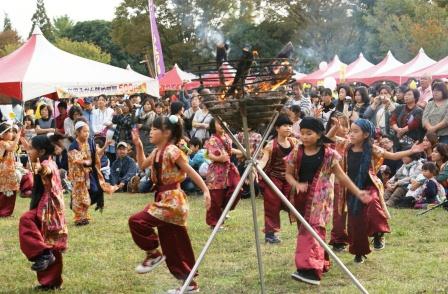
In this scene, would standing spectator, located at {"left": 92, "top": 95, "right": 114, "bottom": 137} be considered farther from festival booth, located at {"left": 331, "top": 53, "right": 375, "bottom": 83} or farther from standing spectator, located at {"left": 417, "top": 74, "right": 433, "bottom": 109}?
festival booth, located at {"left": 331, "top": 53, "right": 375, "bottom": 83}

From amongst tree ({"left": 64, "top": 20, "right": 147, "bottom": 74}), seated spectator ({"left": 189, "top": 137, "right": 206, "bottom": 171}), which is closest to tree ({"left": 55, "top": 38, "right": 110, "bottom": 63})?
tree ({"left": 64, "top": 20, "right": 147, "bottom": 74})

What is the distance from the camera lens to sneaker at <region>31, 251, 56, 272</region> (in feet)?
20.3

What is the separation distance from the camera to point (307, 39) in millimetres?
43531

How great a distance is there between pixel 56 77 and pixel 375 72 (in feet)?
48.4

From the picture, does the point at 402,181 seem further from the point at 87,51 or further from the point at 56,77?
the point at 87,51

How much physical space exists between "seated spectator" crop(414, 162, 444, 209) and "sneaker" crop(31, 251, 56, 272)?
5.93 m

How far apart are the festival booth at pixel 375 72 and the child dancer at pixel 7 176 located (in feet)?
56.7

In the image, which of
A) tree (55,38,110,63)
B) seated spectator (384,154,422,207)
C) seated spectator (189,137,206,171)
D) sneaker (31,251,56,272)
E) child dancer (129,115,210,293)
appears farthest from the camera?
tree (55,38,110,63)

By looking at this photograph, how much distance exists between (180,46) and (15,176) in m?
24.2

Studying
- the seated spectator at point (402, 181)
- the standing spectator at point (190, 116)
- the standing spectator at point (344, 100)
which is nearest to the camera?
the seated spectator at point (402, 181)

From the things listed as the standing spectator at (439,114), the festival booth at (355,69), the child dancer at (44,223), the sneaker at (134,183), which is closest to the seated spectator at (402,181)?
the standing spectator at (439,114)

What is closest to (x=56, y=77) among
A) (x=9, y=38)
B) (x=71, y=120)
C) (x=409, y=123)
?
(x=71, y=120)

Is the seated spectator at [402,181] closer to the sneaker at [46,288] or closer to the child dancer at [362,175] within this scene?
the child dancer at [362,175]

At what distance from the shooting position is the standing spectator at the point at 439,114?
10.6 m
